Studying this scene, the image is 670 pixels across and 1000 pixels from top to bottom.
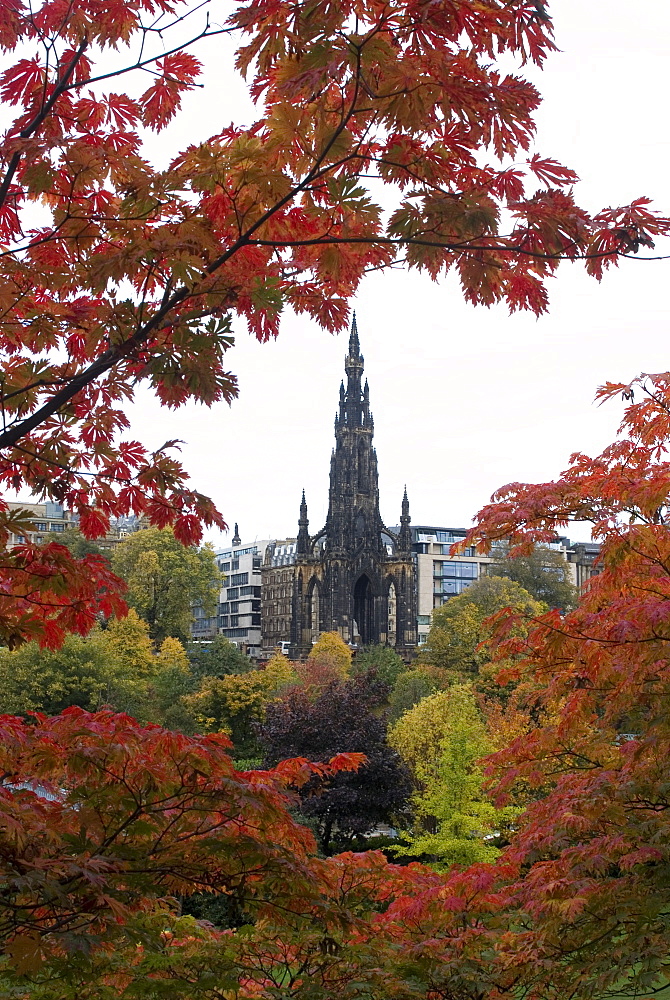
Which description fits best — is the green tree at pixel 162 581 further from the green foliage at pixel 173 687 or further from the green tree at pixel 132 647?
the green tree at pixel 132 647

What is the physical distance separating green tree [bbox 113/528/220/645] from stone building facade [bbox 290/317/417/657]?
39.4ft

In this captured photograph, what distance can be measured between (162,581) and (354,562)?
16648mm

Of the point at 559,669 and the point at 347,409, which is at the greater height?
the point at 347,409

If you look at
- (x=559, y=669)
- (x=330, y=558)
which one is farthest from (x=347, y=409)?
(x=559, y=669)

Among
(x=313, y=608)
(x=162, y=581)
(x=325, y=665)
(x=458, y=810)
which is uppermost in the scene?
(x=162, y=581)

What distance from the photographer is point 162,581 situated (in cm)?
6469

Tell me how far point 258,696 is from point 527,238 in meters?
36.3

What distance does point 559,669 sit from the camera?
835 centimetres

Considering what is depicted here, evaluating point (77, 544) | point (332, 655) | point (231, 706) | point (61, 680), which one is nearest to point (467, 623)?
point (332, 655)

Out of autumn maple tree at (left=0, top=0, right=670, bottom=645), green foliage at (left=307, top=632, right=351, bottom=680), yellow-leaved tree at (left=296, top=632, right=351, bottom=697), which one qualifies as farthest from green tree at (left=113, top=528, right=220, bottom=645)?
autumn maple tree at (left=0, top=0, right=670, bottom=645)

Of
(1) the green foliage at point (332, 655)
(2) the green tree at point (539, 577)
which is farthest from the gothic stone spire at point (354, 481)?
(1) the green foliage at point (332, 655)

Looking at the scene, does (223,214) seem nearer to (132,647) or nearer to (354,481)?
(132,647)

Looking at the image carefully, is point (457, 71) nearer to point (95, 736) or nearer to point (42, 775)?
point (95, 736)

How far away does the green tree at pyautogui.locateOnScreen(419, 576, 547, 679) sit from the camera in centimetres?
5188
